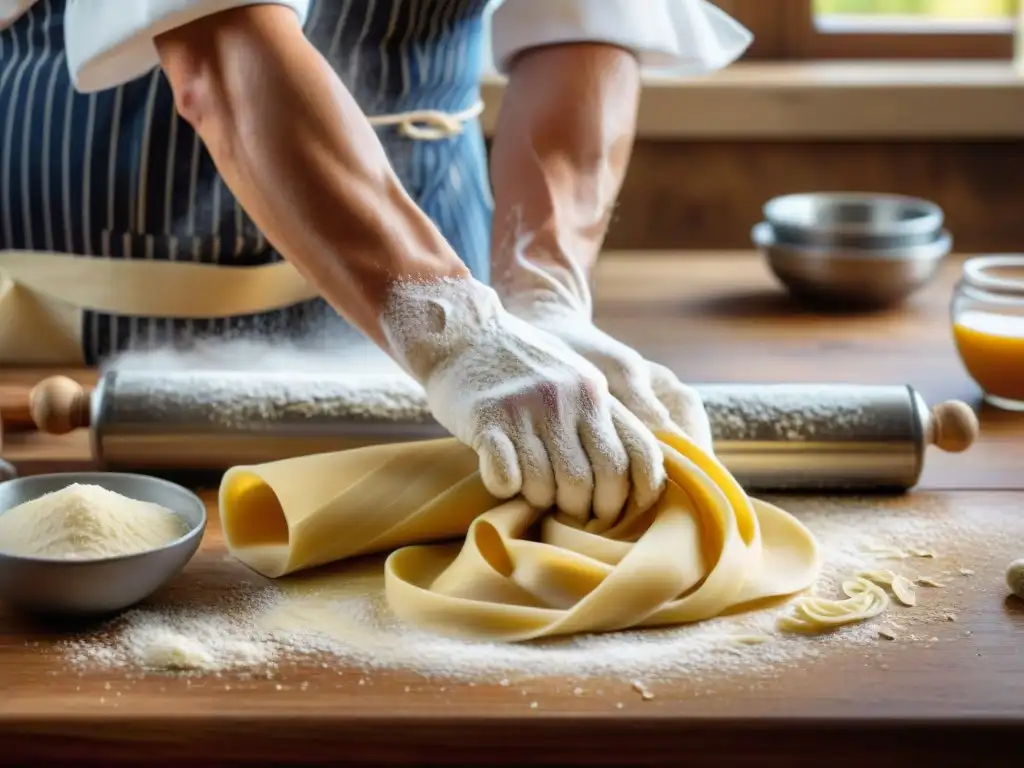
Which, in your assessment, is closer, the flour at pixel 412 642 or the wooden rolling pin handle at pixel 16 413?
the flour at pixel 412 642

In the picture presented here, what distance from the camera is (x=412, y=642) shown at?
99 centimetres

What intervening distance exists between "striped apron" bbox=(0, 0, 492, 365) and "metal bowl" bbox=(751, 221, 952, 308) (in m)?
0.60

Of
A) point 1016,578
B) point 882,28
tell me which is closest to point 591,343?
point 1016,578

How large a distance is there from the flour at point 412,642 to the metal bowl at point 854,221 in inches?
33.0

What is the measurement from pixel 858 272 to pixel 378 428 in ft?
2.82

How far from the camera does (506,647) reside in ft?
3.24

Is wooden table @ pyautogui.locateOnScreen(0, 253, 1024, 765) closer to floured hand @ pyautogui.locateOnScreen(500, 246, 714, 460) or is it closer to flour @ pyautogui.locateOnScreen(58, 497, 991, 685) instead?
flour @ pyautogui.locateOnScreen(58, 497, 991, 685)

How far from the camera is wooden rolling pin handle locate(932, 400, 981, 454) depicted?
50.8 inches

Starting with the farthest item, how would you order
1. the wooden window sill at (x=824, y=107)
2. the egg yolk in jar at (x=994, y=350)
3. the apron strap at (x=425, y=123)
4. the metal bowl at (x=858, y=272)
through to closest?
the wooden window sill at (x=824, y=107) < the metal bowl at (x=858, y=272) < the apron strap at (x=425, y=123) < the egg yolk in jar at (x=994, y=350)

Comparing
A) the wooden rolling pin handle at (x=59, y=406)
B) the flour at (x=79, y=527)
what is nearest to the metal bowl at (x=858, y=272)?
the wooden rolling pin handle at (x=59, y=406)

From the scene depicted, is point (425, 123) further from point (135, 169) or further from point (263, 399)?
point (263, 399)

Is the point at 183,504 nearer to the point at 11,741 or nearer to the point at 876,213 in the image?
the point at 11,741

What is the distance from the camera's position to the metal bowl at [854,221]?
1892 mm

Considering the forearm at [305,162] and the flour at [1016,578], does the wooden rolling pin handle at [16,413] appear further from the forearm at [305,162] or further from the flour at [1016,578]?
the flour at [1016,578]
